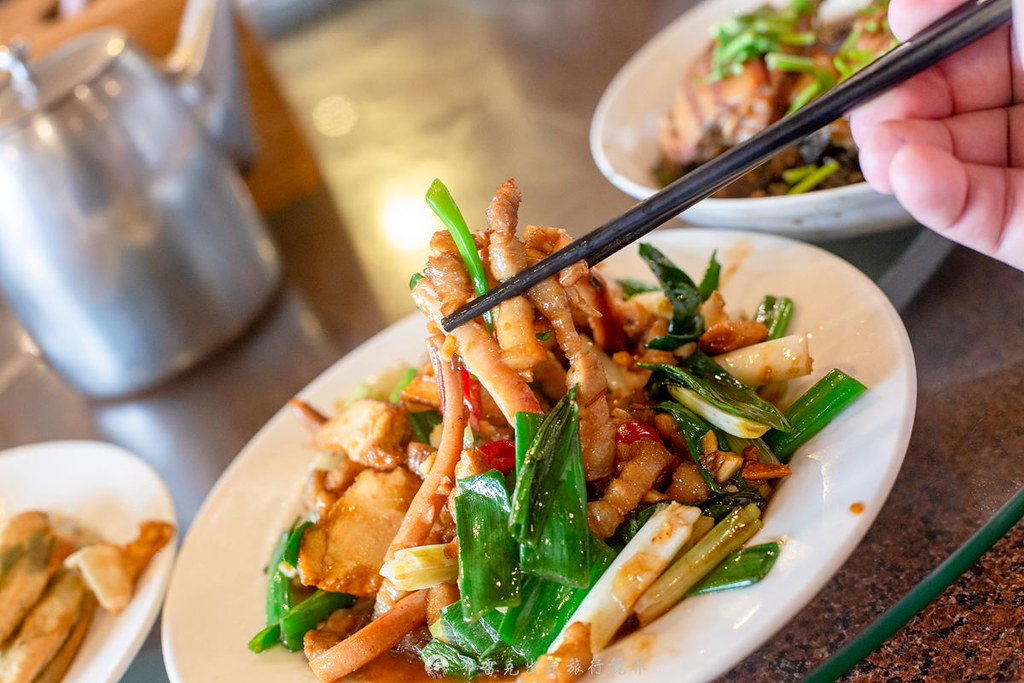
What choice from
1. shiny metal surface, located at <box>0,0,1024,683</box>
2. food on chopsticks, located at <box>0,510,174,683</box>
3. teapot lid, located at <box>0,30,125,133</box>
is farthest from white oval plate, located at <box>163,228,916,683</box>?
teapot lid, located at <box>0,30,125,133</box>

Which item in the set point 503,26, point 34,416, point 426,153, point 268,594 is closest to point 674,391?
point 268,594

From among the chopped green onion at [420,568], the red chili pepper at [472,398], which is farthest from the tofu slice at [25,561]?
the red chili pepper at [472,398]

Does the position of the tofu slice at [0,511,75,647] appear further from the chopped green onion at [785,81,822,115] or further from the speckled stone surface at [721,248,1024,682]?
the chopped green onion at [785,81,822,115]

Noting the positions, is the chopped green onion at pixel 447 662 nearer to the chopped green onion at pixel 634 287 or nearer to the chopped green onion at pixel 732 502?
the chopped green onion at pixel 732 502

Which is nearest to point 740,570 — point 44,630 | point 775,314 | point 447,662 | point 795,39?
point 447,662

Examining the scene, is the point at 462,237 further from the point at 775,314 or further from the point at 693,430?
the point at 775,314

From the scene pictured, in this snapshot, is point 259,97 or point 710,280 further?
point 259,97
